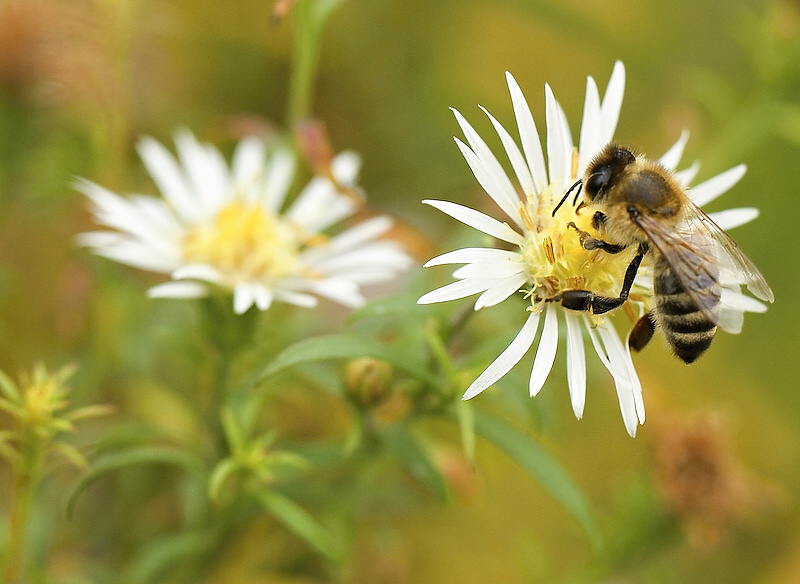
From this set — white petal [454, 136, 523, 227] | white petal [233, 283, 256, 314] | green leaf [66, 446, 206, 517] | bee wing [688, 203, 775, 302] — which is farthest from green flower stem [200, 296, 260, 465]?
bee wing [688, 203, 775, 302]

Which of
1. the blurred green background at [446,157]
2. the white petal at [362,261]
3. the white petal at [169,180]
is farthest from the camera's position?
the blurred green background at [446,157]

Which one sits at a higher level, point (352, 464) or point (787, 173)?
point (787, 173)

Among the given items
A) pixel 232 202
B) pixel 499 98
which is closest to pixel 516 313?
pixel 232 202

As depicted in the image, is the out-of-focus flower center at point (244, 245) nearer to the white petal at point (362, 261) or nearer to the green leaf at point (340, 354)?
the white petal at point (362, 261)

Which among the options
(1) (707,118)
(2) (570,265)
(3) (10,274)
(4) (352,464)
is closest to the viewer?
(2) (570,265)

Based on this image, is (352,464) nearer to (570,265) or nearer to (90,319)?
(570,265)

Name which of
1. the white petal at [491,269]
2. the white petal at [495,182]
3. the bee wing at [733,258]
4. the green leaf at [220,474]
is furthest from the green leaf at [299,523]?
the bee wing at [733,258]


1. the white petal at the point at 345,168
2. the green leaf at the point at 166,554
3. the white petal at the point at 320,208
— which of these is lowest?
the green leaf at the point at 166,554

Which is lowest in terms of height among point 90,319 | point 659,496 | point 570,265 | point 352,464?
point 659,496

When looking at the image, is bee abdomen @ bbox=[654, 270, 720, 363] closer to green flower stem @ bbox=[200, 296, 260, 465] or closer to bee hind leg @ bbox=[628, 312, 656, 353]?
bee hind leg @ bbox=[628, 312, 656, 353]
